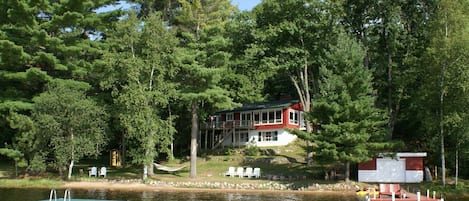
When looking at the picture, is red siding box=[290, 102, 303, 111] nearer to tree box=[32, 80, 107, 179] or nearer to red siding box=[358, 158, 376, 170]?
red siding box=[358, 158, 376, 170]

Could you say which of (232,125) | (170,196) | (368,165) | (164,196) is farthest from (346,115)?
(232,125)

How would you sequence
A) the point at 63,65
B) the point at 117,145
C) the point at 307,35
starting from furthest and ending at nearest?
1. the point at 117,145
2. the point at 307,35
3. the point at 63,65

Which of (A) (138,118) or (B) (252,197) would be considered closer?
(B) (252,197)

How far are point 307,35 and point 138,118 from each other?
52.5ft

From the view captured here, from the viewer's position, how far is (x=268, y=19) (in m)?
39.7

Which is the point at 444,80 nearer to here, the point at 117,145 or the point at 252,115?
the point at 252,115

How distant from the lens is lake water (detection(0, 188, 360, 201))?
23188 millimetres

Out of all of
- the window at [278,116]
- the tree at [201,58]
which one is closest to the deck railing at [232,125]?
the window at [278,116]

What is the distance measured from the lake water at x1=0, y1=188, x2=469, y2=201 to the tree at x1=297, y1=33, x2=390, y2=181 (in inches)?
125

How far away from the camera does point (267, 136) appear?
5012cm

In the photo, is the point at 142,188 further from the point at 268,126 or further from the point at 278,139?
the point at 268,126

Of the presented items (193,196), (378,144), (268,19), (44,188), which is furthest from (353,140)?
(44,188)

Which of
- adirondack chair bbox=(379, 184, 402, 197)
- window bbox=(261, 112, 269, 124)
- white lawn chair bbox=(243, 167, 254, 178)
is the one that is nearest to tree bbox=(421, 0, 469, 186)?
adirondack chair bbox=(379, 184, 402, 197)

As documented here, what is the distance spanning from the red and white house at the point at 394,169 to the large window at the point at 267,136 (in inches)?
735
